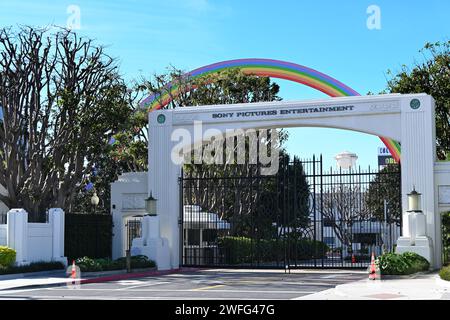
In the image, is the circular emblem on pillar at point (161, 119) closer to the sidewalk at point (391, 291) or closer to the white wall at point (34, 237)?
the white wall at point (34, 237)

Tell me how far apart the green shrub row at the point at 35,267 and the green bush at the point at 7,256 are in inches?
8.2

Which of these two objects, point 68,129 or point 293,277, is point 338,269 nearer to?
point 293,277

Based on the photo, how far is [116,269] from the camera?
28266 mm

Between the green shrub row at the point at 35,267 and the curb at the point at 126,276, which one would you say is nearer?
the curb at the point at 126,276

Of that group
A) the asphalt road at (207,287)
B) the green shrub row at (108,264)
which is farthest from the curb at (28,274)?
the asphalt road at (207,287)

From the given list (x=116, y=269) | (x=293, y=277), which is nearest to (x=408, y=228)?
(x=293, y=277)

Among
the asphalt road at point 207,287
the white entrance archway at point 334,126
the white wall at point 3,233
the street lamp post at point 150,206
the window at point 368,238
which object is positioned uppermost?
the white entrance archway at point 334,126

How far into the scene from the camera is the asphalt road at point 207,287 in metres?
18.7

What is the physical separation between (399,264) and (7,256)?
14147 mm

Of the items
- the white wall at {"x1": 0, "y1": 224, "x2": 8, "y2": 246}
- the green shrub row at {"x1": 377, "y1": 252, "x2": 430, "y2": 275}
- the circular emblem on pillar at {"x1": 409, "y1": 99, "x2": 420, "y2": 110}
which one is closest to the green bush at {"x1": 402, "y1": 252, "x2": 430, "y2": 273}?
the green shrub row at {"x1": 377, "y1": 252, "x2": 430, "y2": 275}

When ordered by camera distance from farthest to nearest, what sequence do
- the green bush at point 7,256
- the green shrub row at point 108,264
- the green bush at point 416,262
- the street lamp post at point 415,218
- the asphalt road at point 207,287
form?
the street lamp post at point 415,218 → the green shrub row at point 108,264 → the green bush at point 7,256 → the green bush at point 416,262 → the asphalt road at point 207,287

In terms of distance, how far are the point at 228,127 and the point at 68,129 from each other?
7.75m

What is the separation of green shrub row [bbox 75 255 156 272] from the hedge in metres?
2.80
